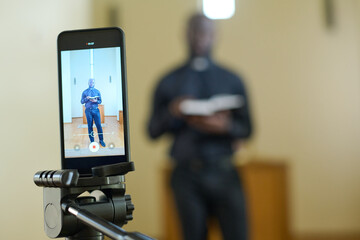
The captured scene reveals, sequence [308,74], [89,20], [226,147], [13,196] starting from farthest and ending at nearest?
[308,74]
[89,20]
[226,147]
[13,196]

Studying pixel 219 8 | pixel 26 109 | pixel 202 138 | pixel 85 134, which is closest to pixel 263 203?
pixel 202 138

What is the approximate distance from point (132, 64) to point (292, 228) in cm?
141

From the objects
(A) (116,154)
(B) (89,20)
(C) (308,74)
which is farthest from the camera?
(C) (308,74)

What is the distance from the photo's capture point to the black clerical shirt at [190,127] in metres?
2.93

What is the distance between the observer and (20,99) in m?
1.57

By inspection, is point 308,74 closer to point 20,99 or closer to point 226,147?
point 226,147

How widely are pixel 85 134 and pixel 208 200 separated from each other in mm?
2177

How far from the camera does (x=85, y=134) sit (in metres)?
0.62

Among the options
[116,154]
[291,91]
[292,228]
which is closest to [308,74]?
[291,91]

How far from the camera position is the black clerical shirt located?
9.62 feet

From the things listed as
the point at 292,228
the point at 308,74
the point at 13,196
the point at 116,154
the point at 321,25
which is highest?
the point at 321,25

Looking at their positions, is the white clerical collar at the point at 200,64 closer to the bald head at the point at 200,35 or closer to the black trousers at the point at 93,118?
the bald head at the point at 200,35

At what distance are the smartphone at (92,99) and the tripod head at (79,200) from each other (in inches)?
2.7

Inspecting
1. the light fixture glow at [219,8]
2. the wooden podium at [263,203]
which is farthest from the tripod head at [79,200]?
the light fixture glow at [219,8]
